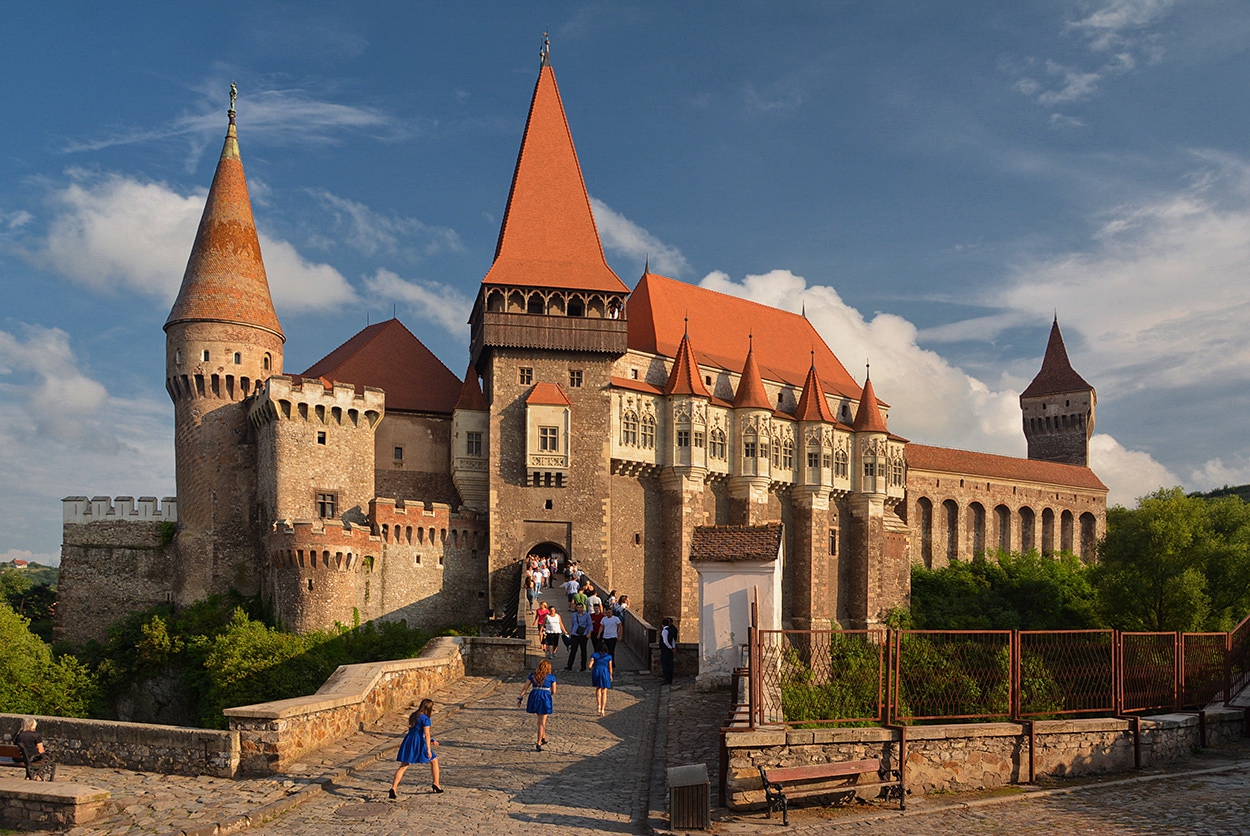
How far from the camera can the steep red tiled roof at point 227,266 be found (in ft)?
128

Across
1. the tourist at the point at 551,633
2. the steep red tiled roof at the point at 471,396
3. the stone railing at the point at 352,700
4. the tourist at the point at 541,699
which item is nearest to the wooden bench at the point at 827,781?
the tourist at the point at 541,699

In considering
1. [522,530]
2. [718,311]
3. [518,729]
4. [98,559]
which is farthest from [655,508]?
[518,729]

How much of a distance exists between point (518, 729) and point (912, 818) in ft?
19.7

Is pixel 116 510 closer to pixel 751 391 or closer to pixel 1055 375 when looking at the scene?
pixel 751 391

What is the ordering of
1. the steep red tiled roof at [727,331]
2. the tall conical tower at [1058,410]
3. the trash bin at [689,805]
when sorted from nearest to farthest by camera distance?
the trash bin at [689,805]
the steep red tiled roof at [727,331]
the tall conical tower at [1058,410]

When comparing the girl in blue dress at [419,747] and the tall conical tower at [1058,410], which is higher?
the tall conical tower at [1058,410]

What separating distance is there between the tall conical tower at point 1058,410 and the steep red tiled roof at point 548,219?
46.5m

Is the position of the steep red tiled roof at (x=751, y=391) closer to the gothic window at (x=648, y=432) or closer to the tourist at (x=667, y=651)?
the gothic window at (x=648, y=432)

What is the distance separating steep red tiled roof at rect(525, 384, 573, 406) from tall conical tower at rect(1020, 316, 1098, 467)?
159 ft

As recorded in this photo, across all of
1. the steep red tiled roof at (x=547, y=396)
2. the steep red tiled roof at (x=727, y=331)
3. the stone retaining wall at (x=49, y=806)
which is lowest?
the stone retaining wall at (x=49, y=806)

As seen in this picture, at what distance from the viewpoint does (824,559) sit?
152ft

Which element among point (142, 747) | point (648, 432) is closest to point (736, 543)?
point (142, 747)

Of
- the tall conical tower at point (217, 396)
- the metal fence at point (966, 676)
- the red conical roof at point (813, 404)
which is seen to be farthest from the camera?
the red conical roof at point (813, 404)

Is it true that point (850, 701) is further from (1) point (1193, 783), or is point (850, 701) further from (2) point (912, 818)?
(1) point (1193, 783)
